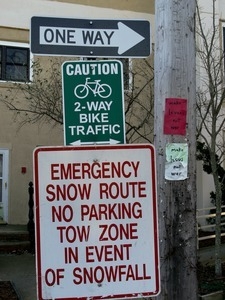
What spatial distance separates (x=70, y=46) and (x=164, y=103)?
84 centimetres

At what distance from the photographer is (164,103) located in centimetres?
355

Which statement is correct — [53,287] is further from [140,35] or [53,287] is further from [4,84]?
[4,84]

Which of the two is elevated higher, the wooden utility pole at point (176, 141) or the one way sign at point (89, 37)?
the one way sign at point (89, 37)

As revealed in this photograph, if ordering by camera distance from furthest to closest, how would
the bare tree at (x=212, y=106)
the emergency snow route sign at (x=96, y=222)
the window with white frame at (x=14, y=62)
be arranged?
the window with white frame at (x=14, y=62) < the bare tree at (x=212, y=106) < the emergency snow route sign at (x=96, y=222)

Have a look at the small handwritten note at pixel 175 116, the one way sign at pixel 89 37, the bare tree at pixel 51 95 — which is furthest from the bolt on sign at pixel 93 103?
the bare tree at pixel 51 95

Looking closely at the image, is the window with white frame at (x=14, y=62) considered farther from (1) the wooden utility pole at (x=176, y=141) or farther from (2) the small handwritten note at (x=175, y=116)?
(2) the small handwritten note at (x=175, y=116)

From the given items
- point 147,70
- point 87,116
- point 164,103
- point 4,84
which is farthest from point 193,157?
point 4,84

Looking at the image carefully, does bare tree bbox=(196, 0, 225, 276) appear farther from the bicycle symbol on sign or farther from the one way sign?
the bicycle symbol on sign

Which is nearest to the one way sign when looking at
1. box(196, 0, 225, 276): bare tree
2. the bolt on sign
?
the bolt on sign

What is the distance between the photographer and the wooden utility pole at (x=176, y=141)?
3.46 m

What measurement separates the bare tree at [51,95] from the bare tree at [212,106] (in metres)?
1.35

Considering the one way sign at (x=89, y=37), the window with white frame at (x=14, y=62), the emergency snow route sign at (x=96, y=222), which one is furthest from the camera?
the window with white frame at (x=14, y=62)

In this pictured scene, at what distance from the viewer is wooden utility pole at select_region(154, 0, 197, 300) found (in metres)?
3.46

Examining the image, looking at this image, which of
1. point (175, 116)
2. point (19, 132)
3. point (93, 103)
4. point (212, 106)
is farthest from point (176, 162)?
point (19, 132)
